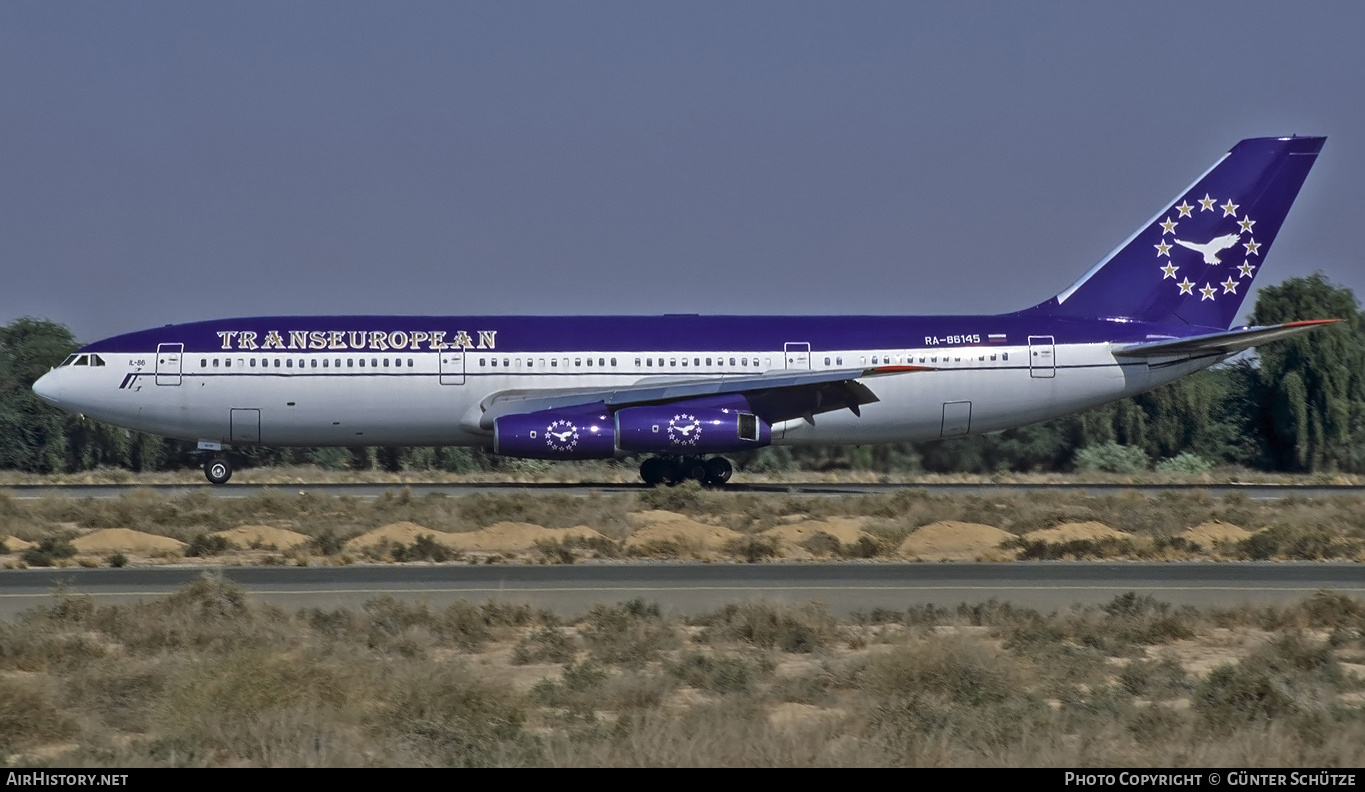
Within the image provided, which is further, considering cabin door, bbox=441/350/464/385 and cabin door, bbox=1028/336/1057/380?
cabin door, bbox=1028/336/1057/380

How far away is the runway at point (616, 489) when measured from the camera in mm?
34594

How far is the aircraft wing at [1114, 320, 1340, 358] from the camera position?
3497cm

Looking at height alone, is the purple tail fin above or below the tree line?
above

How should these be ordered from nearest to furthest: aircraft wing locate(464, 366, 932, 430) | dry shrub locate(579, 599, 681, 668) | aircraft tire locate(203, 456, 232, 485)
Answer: dry shrub locate(579, 599, 681, 668), aircraft wing locate(464, 366, 932, 430), aircraft tire locate(203, 456, 232, 485)

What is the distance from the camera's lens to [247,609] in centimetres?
1578

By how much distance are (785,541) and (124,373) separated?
1894cm

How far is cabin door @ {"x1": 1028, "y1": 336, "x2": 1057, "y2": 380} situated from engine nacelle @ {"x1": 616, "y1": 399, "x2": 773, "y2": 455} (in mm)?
7415

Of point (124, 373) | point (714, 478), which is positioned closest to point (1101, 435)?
point (714, 478)

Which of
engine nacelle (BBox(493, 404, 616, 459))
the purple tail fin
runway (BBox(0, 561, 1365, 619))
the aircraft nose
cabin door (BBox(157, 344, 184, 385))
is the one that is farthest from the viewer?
the purple tail fin

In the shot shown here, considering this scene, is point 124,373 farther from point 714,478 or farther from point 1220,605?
point 1220,605

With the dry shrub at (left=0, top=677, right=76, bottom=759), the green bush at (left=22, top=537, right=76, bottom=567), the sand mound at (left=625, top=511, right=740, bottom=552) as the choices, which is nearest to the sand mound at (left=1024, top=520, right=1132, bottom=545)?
the sand mound at (left=625, top=511, right=740, bottom=552)

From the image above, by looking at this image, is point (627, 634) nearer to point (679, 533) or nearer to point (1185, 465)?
point (679, 533)

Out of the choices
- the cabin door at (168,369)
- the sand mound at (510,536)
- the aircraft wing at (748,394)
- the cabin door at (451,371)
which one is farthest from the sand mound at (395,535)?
the cabin door at (168,369)

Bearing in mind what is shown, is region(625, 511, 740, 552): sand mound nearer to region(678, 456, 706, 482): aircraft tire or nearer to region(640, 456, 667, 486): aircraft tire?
region(678, 456, 706, 482): aircraft tire
